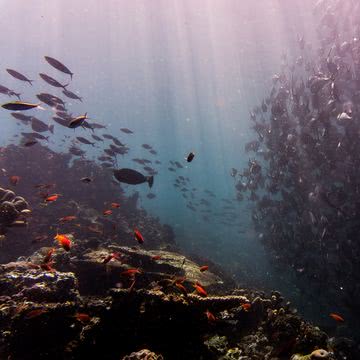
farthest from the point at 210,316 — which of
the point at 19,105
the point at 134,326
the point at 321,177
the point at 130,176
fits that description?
the point at 321,177

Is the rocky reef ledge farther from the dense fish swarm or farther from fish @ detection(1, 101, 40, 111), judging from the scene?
the dense fish swarm

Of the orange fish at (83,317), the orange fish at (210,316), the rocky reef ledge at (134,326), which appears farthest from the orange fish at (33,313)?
the orange fish at (210,316)

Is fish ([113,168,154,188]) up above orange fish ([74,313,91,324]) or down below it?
above

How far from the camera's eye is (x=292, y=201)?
15430 millimetres

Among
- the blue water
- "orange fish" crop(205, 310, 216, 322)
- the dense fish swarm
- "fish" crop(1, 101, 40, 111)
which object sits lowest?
"orange fish" crop(205, 310, 216, 322)

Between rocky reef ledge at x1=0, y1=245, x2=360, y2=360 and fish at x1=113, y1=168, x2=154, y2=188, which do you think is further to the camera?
fish at x1=113, y1=168, x2=154, y2=188

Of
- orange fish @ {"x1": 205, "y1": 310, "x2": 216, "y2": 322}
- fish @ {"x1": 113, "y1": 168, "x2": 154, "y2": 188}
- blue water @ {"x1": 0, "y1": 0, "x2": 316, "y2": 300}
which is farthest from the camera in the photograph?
blue water @ {"x1": 0, "y1": 0, "x2": 316, "y2": 300}

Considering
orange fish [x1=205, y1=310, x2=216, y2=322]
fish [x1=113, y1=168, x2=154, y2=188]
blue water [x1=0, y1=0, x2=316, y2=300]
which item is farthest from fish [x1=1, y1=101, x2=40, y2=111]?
blue water [x1=0, y1=0, x2=316, y2=300]

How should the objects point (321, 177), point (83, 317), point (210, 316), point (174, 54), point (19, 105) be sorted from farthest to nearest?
point (174, 54) < point (321, 177) < point (19, 105) < point (83, 317) < point (210, 316)

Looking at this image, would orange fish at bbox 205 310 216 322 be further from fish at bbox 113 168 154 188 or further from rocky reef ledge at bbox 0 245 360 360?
fish at bbox 113 168 154 188

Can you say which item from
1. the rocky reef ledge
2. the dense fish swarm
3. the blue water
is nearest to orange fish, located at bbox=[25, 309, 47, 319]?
the rocky reef ledge

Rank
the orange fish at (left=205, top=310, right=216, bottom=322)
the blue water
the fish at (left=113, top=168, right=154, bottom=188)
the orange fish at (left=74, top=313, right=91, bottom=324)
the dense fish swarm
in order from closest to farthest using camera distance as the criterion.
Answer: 1. the orange fish at (left=205, top=310, right=216, bottom=322)
2. the orange fish at (left=74, top=313, right=91, bottom=324)
3. the fish at (left=113, top=168, right=154, bottom=188)
4. the dense fish swarm
5. the blue water

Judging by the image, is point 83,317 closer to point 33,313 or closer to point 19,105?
point 33,313

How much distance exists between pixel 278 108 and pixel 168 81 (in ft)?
137
